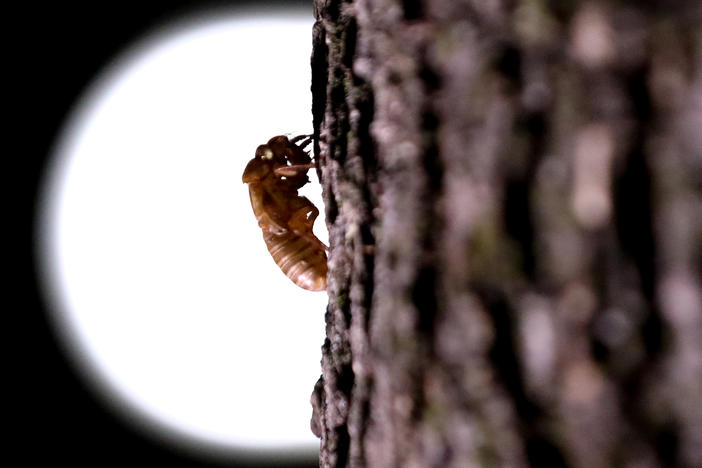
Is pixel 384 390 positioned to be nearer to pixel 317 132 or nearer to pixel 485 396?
pixel 485 396

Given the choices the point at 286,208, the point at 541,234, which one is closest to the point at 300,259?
the point at 286,208

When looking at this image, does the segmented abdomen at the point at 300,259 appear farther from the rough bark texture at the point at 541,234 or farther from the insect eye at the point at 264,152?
the rough bark texture at the point at 541,234

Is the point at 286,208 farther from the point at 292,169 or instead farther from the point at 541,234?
the point at 541,234

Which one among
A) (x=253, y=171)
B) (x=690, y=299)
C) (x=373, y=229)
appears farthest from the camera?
(x=253, y=171)

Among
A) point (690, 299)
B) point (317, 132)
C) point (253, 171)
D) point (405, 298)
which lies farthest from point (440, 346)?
point (253, 171)

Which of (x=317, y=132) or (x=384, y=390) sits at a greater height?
(x=317, y=132)

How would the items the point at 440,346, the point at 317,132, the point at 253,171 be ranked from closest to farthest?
the point at 440,346 → the point at 317,132 → the point at 253,171

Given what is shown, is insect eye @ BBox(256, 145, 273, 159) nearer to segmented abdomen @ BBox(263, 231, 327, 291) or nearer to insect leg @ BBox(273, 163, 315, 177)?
insect leg @ BBox(273, 163, 315, 177)

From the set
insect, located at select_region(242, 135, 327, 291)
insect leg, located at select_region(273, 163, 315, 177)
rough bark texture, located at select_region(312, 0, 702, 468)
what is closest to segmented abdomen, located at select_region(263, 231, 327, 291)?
insect, located at select_region(242, 135, 327, 291)
